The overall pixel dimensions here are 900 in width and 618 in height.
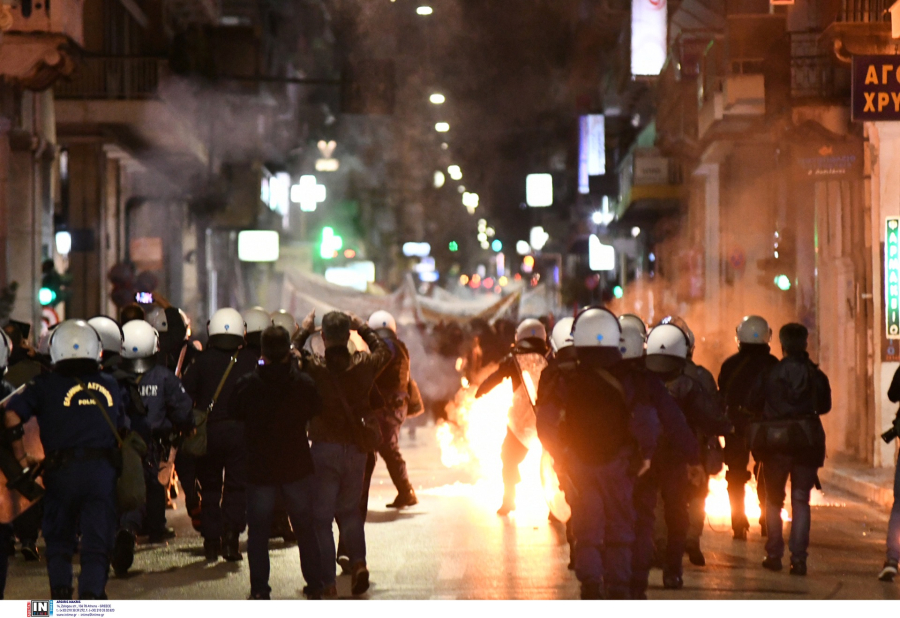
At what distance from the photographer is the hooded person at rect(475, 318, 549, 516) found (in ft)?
37.4

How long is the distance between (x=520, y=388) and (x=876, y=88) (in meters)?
4.81

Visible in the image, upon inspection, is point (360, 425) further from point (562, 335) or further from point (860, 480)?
point (860, 480)

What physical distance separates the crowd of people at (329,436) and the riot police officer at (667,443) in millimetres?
13

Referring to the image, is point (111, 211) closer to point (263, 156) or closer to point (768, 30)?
point (768, 30)

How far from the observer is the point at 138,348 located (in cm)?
967

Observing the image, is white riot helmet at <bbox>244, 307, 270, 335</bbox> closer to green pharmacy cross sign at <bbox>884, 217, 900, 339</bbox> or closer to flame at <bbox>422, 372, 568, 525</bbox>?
flame at <bbox>422, 372, 568, 525</bbox>

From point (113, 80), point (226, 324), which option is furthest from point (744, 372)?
point (113, 80)

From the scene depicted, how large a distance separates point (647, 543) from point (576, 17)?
55.4m

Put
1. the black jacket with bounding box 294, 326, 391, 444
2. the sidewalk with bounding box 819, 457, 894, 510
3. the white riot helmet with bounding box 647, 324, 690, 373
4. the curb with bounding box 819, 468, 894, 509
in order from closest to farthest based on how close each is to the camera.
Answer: the black jacket with bounding box 294, 326, 391, 444 → the white riot helmet with bounding box 647, 324, 690, 373 → the curb with bounding box 819, 468, 894, 509 → the sidewalk with bounding box 819, 457, 894, 510

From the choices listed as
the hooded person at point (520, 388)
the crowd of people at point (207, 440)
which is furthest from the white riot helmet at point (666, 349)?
the hooded person at point (520, 388)

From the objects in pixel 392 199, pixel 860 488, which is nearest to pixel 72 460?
pixel 860 488

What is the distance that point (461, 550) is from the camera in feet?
33.1

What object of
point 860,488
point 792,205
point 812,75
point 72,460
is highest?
point 812,75

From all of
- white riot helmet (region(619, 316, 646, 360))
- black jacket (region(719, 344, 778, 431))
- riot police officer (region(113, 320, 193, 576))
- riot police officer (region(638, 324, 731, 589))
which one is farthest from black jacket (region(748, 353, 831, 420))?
riot police officer (region(113, 320, 193, 576))
